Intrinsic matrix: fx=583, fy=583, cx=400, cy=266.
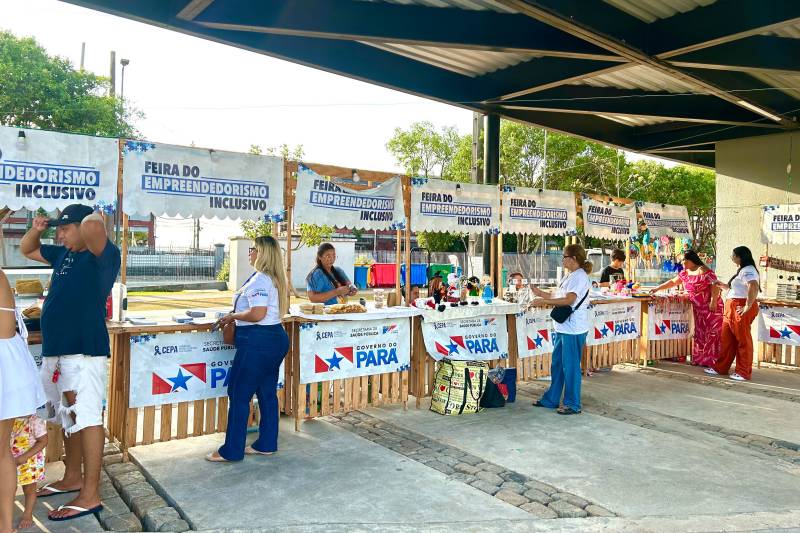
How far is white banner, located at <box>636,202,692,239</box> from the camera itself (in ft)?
34.9

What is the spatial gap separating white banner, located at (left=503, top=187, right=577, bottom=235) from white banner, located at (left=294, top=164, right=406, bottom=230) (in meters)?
1.87

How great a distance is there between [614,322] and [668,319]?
4.90 ft

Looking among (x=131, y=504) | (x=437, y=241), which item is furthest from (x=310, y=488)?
(x=437, y=241)

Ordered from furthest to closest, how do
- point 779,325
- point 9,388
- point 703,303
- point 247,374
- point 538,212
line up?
point 703,303 < point 779,325 < point 538,212 < point 247,374 < point 9,388

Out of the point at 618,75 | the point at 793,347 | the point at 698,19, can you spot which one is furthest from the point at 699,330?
the point at 698,19

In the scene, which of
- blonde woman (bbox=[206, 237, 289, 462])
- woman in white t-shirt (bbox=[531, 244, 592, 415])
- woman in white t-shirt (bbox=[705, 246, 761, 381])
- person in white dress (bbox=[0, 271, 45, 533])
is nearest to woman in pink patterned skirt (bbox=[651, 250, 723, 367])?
woman in white t-shirt (bbox=[705, 246, 761, 381])

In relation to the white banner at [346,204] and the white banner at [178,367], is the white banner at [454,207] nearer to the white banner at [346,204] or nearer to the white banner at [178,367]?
the white banner at [346,204]

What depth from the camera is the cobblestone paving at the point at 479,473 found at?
3.96 m

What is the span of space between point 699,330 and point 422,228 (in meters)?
5.52

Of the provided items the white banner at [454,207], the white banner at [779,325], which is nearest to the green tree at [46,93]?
the white banner at [454,207]

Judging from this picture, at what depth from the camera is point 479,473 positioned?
4.58 m

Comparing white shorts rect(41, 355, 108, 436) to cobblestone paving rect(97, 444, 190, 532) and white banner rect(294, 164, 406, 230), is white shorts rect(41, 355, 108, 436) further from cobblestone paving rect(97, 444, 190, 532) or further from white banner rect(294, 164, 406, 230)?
white banner rect(294, 164, 406, 230)

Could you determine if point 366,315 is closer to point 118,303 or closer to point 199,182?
point 199,182

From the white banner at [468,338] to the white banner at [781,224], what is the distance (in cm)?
578
